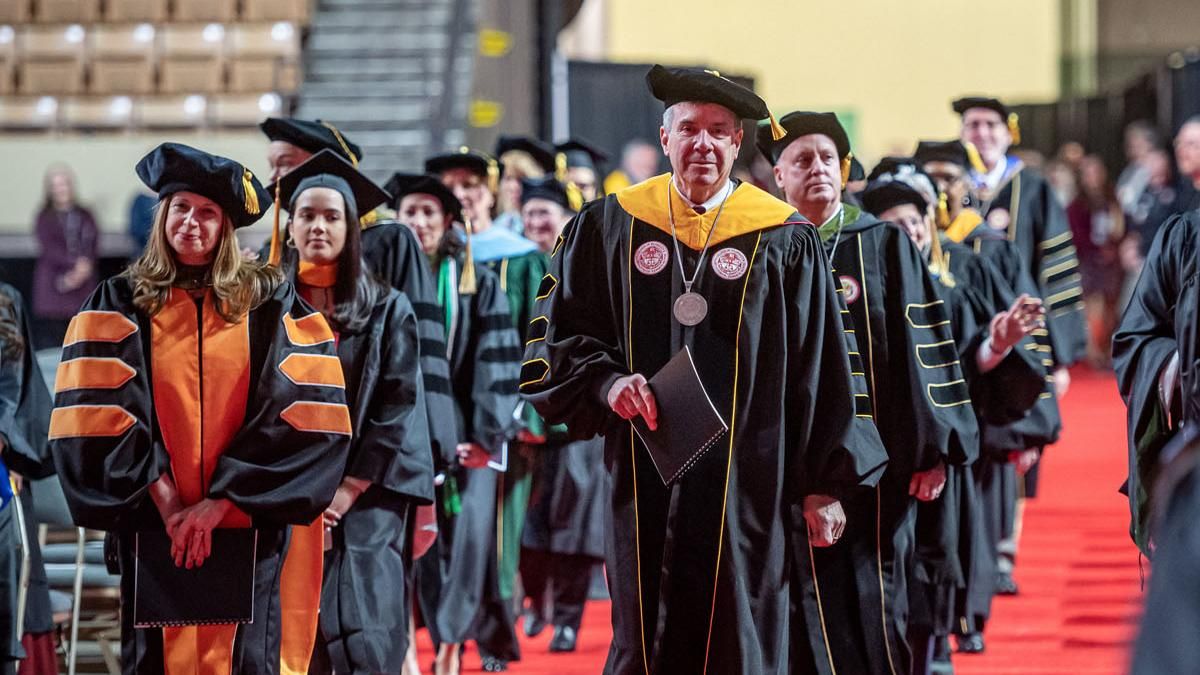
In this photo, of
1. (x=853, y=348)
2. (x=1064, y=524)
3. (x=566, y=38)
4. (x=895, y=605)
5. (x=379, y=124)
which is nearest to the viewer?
(x=853, y=348)

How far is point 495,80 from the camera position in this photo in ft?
45.9

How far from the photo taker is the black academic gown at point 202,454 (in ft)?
13.1

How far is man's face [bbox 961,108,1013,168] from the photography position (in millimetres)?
7703

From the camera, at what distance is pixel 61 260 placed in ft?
41.5

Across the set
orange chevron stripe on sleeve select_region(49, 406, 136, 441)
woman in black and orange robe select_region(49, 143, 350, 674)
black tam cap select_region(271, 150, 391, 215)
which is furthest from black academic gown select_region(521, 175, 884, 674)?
black tam cap select_region(271, 150, 391, 215)

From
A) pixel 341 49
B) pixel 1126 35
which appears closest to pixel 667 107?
pixel 341 49

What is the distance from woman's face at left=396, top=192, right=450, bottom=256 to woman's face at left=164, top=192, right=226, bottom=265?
1.81 m

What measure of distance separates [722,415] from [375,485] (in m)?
1.25

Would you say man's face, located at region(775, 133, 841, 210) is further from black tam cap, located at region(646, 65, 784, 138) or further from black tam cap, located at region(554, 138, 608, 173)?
black tam cap, located at region(554, 138, 608, 173)

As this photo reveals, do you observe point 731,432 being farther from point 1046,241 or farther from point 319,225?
point 1046,241

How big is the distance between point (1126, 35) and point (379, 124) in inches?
519

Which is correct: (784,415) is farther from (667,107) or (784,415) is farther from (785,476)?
(667,107)

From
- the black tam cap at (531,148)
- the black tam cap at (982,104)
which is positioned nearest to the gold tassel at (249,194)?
the black tam cap at (531,148)

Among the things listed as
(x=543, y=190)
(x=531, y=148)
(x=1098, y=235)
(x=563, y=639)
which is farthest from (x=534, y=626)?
(x=1098, y=235)
